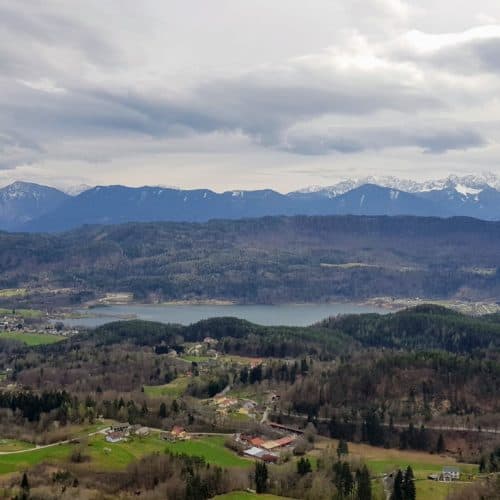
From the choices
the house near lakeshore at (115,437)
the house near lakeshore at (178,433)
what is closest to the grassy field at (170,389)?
the house near lakeshore at (178,433)

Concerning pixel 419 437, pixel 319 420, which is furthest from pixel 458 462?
pixel 319 420

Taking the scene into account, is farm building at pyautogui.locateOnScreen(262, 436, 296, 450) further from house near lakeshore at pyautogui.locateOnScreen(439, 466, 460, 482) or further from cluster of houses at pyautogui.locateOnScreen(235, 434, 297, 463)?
house near lakeshore at pyautogui.locateOnScreen(439, 466, 460, 482)

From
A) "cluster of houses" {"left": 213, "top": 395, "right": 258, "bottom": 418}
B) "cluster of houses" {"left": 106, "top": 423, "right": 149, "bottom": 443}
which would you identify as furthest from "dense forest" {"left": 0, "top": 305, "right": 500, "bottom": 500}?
"cluster of houses" {"left": 106, "top": 423, "right": 149, "bottom": 443}

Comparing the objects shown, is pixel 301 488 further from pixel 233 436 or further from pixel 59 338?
pixel 59 338

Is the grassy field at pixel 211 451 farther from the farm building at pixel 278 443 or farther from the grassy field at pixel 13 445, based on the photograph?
the grassy field at pixel 13 445

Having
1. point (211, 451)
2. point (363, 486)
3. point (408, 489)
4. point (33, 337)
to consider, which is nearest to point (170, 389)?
point (211, 451)

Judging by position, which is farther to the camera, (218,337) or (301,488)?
(218,337)
